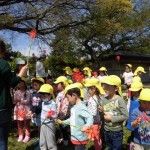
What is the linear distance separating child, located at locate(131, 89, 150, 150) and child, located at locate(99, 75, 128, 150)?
0.81 feet

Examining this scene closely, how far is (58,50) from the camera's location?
12.0 meters

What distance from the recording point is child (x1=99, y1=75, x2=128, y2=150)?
4220 millimetres

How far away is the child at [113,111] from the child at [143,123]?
0.25 metres

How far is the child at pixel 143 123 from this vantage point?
12.8ft

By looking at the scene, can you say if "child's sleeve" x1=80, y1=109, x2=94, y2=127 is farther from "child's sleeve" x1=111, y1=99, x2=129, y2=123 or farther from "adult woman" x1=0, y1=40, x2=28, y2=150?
"adult woman" x1=0, y1=40, x2=28, y2=150

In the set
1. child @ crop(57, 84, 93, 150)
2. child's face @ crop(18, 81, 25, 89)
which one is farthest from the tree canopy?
child @ crop(57, 84, 93, 150)

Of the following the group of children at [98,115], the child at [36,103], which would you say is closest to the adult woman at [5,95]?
the group of children at [98,115]

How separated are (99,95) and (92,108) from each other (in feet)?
1.38

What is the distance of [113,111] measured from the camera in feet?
14.0

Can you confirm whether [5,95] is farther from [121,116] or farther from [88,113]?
[121,116]

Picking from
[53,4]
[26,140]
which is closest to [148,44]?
[53,4]

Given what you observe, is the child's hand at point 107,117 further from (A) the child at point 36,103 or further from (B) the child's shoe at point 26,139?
(B) the child's shoe at point 26,139

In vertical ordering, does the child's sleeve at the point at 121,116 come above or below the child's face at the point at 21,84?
below

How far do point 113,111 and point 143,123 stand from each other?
463mm
